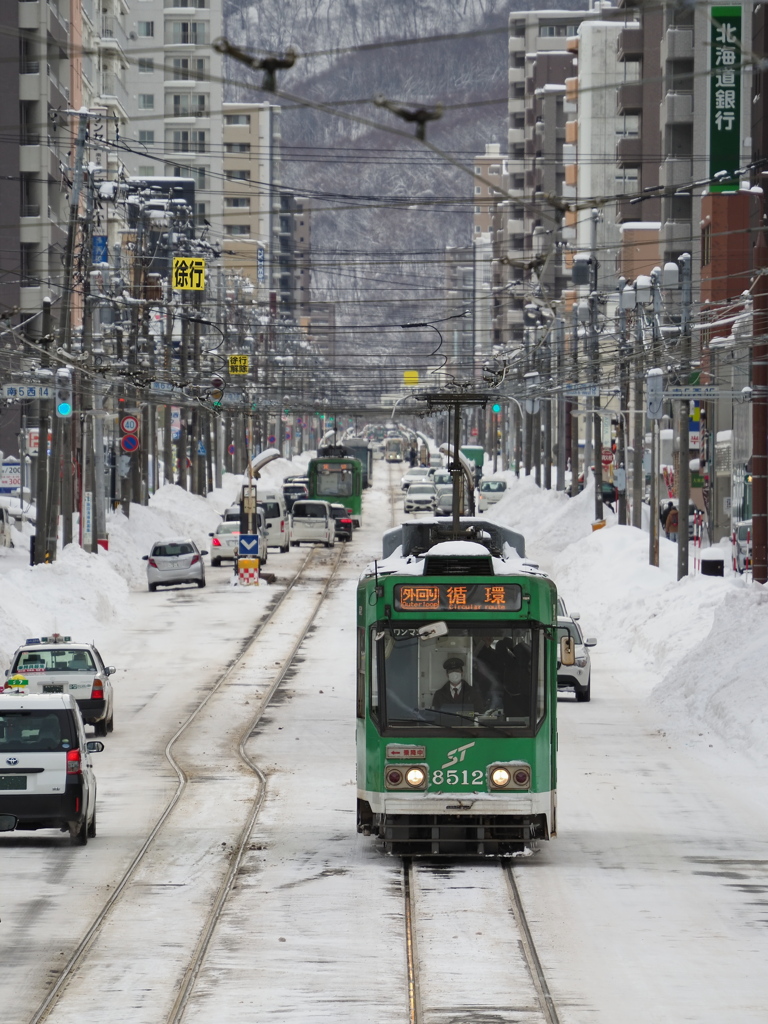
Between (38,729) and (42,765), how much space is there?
43cm

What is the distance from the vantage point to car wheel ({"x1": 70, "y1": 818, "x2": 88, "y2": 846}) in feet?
63.0

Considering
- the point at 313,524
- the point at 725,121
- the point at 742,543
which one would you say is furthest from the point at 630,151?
the point at 742,543

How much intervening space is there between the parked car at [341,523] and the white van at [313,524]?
1.68 metres

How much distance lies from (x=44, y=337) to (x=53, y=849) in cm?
2665

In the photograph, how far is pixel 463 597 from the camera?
17469 millimetres

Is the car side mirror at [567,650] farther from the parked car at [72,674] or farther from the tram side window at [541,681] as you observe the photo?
the parked car at [72,674]

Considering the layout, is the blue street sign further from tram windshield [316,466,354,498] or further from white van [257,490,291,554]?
tram windshield [316,466,354,498]

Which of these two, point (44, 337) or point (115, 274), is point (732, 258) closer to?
point (115, 274)

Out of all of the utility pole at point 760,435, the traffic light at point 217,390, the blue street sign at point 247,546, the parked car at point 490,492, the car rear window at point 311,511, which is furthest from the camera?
the parked car at point 490,492

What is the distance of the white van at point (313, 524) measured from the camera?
7600 cm

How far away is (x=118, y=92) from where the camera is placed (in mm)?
144000

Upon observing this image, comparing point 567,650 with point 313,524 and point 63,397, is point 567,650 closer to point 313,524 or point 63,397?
point 63,397

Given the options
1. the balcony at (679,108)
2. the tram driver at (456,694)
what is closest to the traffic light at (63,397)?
the tram driver at (456,694)

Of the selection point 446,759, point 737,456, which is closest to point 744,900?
point 446,759
